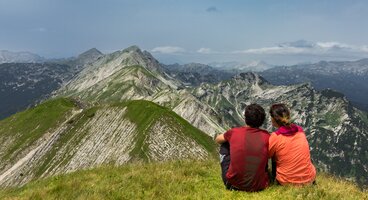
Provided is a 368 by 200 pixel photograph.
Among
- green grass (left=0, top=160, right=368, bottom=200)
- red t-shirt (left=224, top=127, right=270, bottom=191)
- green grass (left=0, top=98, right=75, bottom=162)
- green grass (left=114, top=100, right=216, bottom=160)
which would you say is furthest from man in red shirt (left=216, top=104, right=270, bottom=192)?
green grass (left=0, top=98, right=75, bottom=162)

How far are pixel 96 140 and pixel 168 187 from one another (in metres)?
89.2

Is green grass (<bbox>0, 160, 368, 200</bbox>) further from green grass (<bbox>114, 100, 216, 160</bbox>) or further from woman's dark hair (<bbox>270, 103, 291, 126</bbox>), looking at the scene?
green grass (<bbox>114, 100, 216, 160</bbox>)

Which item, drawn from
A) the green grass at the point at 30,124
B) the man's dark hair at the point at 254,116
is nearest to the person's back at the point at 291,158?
the man's dark hair at the point at 254,116

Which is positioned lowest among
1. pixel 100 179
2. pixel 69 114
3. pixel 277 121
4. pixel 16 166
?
pixel 16 166

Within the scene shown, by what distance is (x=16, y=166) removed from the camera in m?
104

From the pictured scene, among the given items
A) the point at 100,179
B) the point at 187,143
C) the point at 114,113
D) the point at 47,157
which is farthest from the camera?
the point at 114,113

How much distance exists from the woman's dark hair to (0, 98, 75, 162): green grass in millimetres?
105842

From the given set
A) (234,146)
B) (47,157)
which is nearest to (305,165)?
(234,146)

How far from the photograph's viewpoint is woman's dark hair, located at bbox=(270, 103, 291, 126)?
16562 mm

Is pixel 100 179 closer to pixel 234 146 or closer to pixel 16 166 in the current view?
pixel 234 146

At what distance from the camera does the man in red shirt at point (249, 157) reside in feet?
53.7

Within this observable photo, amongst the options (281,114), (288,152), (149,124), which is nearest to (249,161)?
(288,152)

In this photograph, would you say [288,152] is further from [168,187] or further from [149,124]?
[149,124]

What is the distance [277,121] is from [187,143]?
242 ft
